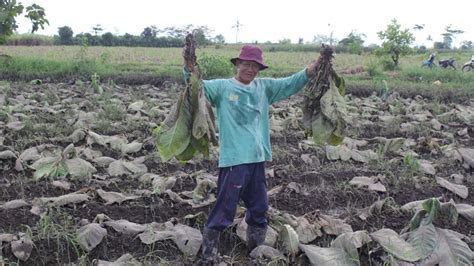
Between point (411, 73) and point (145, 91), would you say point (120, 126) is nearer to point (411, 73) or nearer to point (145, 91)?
point (145, 91)

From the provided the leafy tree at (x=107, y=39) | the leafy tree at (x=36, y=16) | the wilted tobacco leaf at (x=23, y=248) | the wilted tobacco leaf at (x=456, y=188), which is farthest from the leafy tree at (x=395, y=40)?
the leafy tree at (x=107, y=39)

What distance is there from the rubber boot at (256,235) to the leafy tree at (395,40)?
14.8 metres

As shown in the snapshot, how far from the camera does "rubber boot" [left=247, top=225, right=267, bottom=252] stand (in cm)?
362

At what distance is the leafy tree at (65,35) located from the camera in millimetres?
31016

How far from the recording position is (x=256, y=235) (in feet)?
11.9

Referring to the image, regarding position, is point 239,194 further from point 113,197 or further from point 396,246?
point 113,197

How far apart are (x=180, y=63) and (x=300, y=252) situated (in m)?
15.4

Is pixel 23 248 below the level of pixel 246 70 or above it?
below

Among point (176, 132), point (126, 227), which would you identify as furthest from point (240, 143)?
point (126, 227)

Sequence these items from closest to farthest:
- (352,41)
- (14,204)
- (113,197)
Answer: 1. (14,204)
2. (113,197)
3. (352,41)

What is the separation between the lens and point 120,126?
7.38 m

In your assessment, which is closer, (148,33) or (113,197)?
(113,197)

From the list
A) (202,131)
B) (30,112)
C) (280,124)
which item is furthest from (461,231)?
(30,112)

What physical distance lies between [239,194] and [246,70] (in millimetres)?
770
